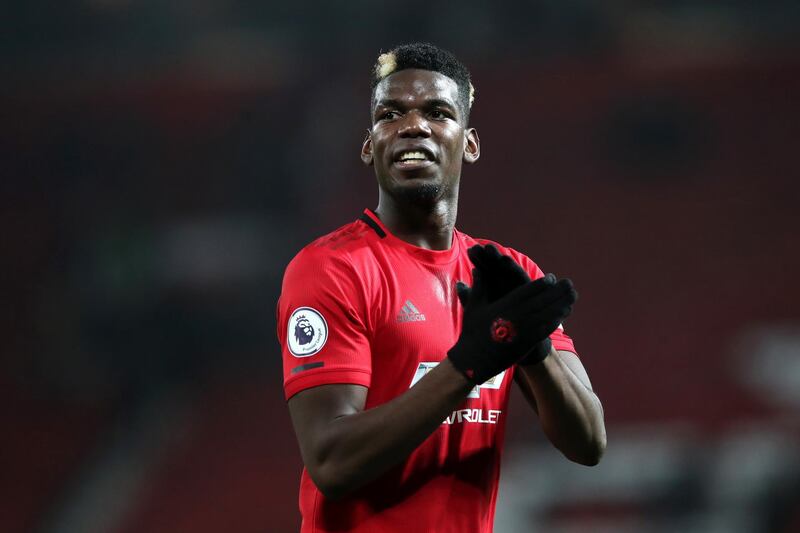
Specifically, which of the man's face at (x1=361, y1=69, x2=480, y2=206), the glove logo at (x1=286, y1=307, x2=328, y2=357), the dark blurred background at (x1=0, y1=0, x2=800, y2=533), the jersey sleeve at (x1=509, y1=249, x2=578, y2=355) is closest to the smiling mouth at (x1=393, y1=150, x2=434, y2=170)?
the man's face at (x1=361, y1=69, x2=480, y2=206)

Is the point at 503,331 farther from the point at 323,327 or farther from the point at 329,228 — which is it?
the point at 329,228

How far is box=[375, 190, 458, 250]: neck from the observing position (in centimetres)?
196

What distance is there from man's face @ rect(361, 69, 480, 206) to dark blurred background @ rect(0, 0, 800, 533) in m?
3.29

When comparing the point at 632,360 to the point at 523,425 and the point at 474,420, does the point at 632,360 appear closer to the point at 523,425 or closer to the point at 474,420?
the point at 523,425

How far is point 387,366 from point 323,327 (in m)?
0.15

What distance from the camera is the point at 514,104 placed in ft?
20.3

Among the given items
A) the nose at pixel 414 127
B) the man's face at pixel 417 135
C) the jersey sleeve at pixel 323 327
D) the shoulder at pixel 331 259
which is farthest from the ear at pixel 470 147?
the jersey sleeve at pixel 323 327

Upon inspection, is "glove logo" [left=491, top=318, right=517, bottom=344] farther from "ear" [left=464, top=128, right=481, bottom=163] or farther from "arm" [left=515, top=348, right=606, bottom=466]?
"ear" [left=464, top=128, right=481, bottom=163]

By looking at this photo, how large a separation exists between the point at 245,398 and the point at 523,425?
1648 mm

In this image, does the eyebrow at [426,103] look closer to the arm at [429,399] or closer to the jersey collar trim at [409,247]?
the jersey collar trim at [409,247]

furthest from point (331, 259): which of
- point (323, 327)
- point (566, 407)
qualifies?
point (566, 407)

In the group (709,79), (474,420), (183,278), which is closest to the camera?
(474,420)

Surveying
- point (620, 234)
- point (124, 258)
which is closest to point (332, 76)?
point (124, 258)

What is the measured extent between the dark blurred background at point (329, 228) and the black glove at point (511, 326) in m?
3.57
